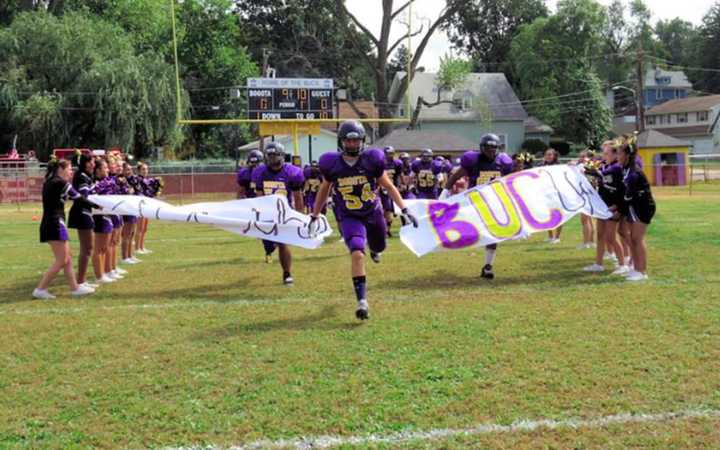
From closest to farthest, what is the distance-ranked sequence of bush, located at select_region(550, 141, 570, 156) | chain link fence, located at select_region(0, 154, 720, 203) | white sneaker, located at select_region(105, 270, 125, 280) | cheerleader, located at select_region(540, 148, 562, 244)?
white sneaker, located at select_region(105, 270, 125, 280)
cheerleader, located at select_region(540, 148, 562, 244)
chain link fence, located at select_region(0, 154, 720, 203)
bush, located at select_region(550, 141, 570, 156)

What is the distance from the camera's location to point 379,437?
14.1 ft

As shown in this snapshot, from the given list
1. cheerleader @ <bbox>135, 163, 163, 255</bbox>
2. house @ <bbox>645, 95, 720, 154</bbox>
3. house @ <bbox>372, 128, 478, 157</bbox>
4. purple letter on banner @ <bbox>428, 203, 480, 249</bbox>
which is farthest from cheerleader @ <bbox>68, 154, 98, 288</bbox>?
house @ <bbox>645, 95, 720, 154</bbox>

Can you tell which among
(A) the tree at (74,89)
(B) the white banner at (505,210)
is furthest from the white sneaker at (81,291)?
(A) the tree at (74,89)

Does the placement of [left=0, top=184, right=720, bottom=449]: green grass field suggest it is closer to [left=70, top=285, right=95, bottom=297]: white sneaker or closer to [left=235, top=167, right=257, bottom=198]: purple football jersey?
[left=70, top=285, right=95, bottom=297]: white sneaker

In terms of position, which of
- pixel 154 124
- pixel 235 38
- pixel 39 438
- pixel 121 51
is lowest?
pixel 39 438

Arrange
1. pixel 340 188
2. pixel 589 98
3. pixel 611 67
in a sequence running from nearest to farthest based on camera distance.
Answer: pixel 340 188 < pixel 589 98 < pixel 611 67

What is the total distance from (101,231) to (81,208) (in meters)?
0.89

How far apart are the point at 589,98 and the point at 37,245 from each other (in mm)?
52160

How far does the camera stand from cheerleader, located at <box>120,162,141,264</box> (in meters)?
12.4

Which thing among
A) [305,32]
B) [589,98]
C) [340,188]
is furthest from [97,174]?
[589,98]

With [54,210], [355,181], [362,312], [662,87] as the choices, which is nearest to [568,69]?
[662,87]

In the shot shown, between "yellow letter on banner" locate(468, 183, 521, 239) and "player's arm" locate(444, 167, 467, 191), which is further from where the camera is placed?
"player's arm" locate(444, 167, 467, 191)

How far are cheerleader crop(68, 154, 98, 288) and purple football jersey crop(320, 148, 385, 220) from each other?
3740 mm

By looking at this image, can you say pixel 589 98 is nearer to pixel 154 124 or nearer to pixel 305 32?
pixel 305 32
